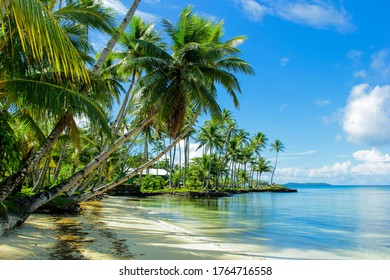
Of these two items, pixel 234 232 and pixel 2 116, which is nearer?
pixel 2 116

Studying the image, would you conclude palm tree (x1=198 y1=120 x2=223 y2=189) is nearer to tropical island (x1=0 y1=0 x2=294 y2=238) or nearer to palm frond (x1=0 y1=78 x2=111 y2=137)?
tropical island (x1=0 y1=0 x2=294 y2=238)

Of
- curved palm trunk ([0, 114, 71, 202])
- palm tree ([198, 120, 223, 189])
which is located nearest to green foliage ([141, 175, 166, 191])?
palm tree ([198, 120, 223, 189])

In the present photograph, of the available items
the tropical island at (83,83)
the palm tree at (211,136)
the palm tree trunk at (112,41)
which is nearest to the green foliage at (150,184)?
the palm tree at (211,136)

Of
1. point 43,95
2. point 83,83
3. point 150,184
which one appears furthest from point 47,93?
point 150,184

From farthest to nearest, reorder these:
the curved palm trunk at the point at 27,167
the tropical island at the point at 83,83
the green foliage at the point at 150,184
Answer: the green foliage at the point at 150,184
the curved palm trunk at the point at 27,167
the tropical island at the point at 83,83

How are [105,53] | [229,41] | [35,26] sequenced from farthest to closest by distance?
1. [229,41]
2. [105,53]
3. [35,26]

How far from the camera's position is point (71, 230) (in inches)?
361

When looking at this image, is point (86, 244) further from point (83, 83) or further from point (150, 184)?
point (150, 184)

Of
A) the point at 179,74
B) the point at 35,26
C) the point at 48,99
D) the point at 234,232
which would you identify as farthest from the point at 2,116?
the point at 234,232

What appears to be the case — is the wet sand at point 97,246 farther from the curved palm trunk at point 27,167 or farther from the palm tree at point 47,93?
the palm tree at point 47,93
